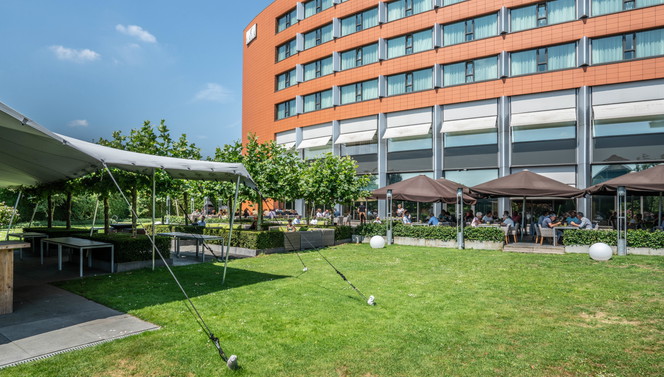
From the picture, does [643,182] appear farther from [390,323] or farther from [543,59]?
[543,59]

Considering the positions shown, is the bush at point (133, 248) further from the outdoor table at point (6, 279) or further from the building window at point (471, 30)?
the building window at point (471, 30)

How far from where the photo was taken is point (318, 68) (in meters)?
37.0

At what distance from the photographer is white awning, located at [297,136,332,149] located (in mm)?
35125

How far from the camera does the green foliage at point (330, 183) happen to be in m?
18.7

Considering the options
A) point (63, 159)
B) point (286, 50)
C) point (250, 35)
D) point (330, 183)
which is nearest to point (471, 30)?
point (330, 183)

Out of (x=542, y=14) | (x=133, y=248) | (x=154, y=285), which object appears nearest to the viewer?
(x=154, y=285)

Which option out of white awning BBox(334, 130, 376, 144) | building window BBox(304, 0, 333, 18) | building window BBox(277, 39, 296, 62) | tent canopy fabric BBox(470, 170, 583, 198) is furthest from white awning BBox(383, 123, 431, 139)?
building window BBox(277, 39, 296, 62)

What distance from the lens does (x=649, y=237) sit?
1369 centimetres

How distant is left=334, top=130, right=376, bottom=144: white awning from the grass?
22.7 m

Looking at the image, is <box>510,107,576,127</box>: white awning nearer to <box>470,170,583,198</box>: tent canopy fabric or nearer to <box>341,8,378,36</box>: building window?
<box>470,170,583,198</box>: tent canopy fabric

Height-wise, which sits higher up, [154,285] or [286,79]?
[286,79]

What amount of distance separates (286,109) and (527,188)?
28425 millimetres

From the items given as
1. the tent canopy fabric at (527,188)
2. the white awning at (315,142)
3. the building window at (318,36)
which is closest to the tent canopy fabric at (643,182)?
the tent canopy fabric at (527,188)

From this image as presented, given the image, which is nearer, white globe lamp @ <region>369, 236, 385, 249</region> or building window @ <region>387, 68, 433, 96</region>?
white globe lamp @ <region>369, 236, 385, 249</region>
